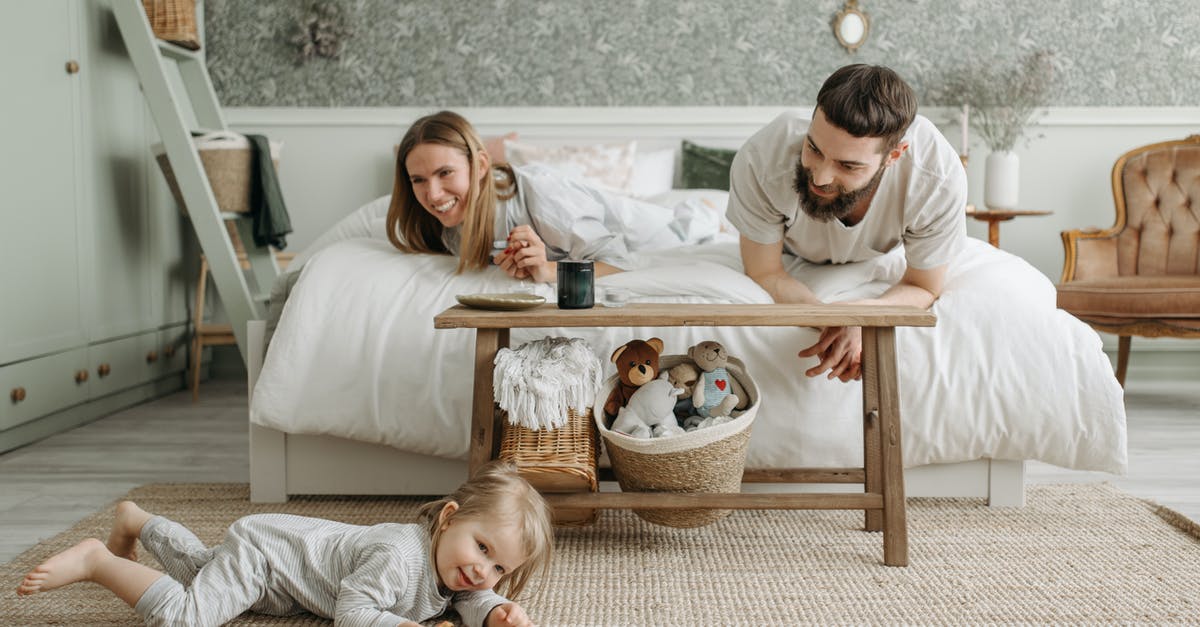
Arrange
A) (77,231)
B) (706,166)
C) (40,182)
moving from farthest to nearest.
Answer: (706,166) < (77,231) < (40,182)

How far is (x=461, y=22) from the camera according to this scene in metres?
3.84

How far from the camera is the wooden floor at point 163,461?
6.60 ft

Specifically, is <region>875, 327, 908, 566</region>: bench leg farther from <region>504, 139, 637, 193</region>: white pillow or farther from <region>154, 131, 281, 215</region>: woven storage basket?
<region>154, 131, 281, 215</region>: woven storage basket

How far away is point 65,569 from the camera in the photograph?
1.30 meters

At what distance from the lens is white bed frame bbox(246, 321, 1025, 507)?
1.96 metres

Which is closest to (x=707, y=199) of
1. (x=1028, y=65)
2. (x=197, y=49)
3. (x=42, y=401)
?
(x=1028, y=65)

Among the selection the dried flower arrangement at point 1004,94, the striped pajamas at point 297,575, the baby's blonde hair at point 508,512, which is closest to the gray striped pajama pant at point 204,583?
the striped pajamas at point 297,575

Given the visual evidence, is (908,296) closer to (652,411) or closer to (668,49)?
(652,411)

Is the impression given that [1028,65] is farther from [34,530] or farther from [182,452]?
[34,530]

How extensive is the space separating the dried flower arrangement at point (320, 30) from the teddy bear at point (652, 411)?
276 centimetres

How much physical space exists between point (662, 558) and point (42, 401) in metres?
1.99

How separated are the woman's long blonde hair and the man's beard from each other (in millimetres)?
661

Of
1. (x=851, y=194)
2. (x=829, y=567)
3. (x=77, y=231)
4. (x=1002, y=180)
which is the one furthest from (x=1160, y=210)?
(x=77, y=231)

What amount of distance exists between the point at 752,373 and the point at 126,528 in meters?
1.14
